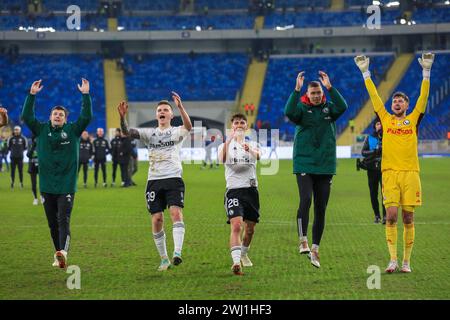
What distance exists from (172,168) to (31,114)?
2.11 metres

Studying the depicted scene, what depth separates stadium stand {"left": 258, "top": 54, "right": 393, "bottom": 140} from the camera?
62.7m

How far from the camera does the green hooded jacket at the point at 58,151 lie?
10.8 metres

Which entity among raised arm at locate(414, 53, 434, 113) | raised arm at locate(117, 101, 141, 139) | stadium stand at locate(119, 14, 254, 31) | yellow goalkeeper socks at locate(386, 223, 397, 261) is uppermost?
stadium stand at locate(119, 14, 254, 31)

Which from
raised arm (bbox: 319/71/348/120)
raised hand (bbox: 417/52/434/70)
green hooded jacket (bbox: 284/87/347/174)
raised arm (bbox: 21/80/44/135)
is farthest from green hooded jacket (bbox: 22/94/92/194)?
raised hand (bbox: 417/52/434/70)

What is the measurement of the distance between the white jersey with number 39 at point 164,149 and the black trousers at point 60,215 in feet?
3.99

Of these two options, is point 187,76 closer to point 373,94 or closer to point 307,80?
point 307,80

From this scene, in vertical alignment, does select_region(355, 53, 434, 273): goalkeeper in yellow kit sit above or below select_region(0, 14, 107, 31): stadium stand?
below

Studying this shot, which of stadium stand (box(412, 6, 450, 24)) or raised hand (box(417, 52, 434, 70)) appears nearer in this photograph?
raised hand (box(417, 52, 434, 70))

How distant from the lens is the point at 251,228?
1073 cm

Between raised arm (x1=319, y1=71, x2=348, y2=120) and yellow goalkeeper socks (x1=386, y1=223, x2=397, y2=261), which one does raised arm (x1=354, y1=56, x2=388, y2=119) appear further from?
yellow goalkeeper socks (x1=386, y1=223, x2=397, y2=261)

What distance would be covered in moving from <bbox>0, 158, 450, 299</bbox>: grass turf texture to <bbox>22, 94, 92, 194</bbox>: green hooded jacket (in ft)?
3.70

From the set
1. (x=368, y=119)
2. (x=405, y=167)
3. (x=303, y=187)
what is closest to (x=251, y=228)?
(x=303, y=187)

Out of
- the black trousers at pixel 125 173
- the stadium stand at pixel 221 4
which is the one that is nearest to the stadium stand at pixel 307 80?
the stadium stand at pixel 221 4

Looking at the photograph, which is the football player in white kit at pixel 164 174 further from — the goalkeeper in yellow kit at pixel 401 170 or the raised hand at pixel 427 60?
the raised hand at pixel 427 60
